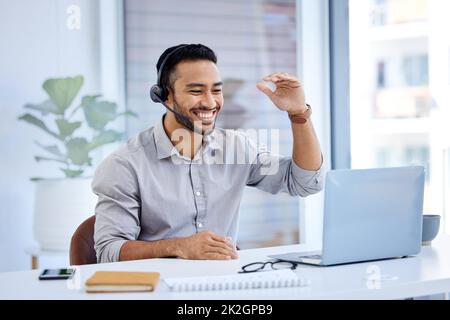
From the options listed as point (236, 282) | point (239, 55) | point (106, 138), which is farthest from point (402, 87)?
point (236, 282)

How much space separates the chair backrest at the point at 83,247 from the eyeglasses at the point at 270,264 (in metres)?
0.63

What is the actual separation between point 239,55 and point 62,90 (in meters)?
1.05

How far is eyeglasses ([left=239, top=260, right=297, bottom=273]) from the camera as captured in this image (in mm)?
1854

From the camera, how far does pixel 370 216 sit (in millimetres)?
1895

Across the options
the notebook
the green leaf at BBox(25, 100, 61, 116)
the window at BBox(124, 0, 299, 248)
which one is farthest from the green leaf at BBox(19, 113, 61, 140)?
the notebook

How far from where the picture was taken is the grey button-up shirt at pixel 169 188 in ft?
7.53

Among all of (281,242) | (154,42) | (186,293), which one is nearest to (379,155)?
(281,242)

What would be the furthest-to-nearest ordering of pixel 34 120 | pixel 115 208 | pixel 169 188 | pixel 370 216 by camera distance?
pixel 34 120 < pixel 169 188 < pixel 115 208 < pixel 370 216

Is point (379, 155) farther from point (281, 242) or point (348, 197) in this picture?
point (348, 197)

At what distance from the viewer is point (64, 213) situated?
145 inches

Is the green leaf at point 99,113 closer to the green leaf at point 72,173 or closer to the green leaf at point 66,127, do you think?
the green leaf at point 66,127

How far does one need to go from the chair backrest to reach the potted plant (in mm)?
1367

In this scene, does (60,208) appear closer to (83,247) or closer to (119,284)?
(83,247)

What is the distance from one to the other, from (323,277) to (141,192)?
80cm
